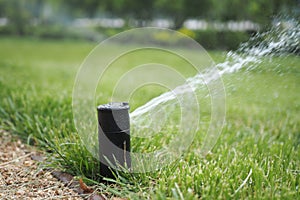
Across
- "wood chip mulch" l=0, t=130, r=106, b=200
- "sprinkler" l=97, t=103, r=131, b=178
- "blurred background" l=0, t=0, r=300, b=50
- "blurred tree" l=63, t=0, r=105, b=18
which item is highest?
"blurred tree" l=63, t=0, r=105, b=18

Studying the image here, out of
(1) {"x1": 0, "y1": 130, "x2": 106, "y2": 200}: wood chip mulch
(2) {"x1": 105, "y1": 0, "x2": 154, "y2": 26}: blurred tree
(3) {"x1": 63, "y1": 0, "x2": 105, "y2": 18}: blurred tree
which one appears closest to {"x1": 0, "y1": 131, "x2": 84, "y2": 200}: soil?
(1) {"x1": 0, "y1": 130, "x2": 106, "y2": 200}: wood chip mulch

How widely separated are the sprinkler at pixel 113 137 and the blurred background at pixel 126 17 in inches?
303

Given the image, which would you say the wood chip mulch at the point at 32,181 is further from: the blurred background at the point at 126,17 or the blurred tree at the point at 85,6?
the blurred tree at the point at 85,6

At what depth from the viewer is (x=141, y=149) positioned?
2.71m

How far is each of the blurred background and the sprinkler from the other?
7698mm

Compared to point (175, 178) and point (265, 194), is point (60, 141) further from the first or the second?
point (265, 194)

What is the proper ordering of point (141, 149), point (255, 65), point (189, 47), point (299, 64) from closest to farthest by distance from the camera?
point (141, 149), point (255, 65), point (299, 64), point (189, 47)

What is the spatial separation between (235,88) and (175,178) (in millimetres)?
1760

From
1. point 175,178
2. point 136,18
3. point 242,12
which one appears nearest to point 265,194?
point 175,178

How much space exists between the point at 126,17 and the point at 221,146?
1747cm

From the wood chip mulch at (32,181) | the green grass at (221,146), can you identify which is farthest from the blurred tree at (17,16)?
the wood chip mulch at (32,181)

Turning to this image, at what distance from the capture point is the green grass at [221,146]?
2162mm

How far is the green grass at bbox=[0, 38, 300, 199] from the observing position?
2.16 metres

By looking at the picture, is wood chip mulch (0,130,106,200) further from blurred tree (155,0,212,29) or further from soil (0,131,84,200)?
blurred tree (155,0,212,29)
